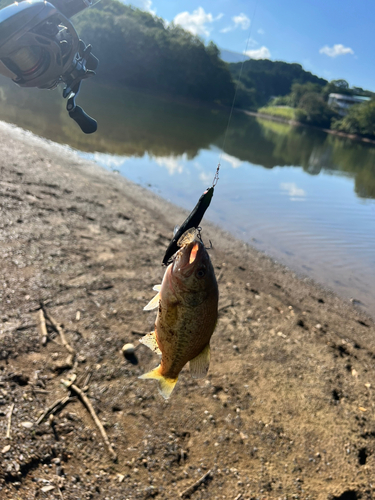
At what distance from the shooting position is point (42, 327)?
4941 mm

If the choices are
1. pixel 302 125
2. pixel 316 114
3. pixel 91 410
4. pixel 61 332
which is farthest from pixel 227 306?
pixel 316 114

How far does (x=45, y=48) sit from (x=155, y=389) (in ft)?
13.1

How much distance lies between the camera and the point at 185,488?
3.56 metres

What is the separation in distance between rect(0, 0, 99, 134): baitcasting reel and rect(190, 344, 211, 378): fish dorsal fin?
1.95 meters

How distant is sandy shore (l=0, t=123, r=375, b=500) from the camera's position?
3.60m

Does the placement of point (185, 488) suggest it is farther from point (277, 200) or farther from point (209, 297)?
point (277, 200)

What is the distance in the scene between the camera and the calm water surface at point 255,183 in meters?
11.6

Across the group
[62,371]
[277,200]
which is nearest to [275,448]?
[62,371]

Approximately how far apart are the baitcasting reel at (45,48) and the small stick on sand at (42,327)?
3282 mm

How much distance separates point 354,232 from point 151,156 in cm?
1182

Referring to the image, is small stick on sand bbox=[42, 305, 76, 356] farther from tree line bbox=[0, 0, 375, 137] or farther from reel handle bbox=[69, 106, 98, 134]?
tree line bbox=[0, 0, 375, 137]

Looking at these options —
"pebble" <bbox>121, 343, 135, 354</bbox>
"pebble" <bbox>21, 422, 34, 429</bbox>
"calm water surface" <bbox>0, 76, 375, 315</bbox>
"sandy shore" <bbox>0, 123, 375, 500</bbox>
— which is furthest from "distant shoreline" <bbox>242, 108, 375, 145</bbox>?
"pebble" <bbox>21, 422, 34, 429</bbox>

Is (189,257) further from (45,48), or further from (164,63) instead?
(164,63)

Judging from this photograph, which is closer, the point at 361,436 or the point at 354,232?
the point at 361,436
